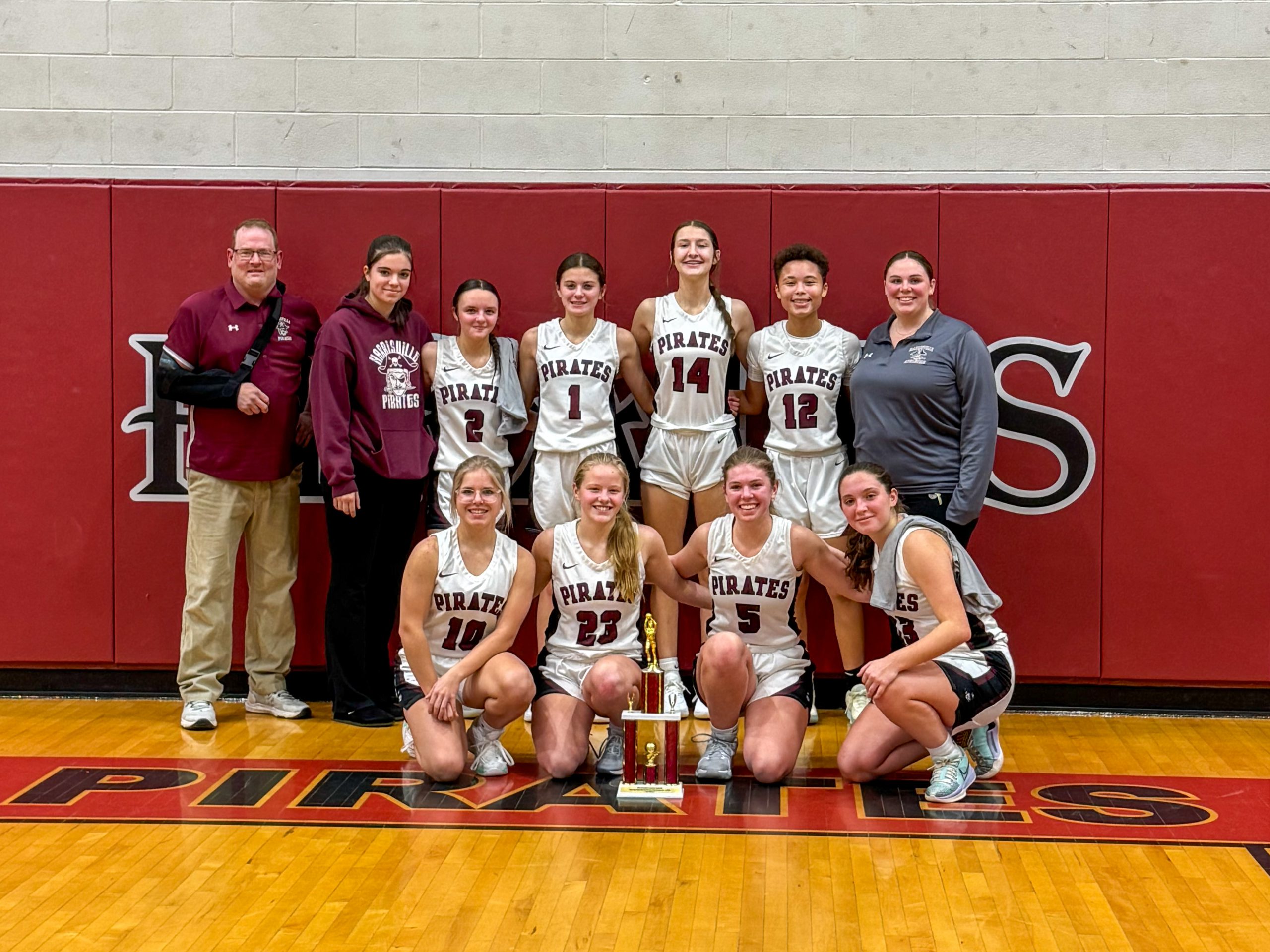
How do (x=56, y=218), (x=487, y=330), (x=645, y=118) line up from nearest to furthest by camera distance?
(x=487, y=330) → (x=56, y=218) → (x=645, y=118)

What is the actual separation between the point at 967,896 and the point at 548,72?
3928 millimetres

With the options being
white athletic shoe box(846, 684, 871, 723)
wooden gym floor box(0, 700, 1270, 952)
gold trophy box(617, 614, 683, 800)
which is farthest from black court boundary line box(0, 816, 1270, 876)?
white athletic shoe box(846, 684, 871, 723)

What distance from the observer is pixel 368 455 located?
4902 mm

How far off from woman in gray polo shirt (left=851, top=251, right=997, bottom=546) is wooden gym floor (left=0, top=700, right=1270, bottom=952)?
0.96 metres

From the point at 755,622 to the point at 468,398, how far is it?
1.43 metres

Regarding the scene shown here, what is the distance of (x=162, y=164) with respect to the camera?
5781 millimetres

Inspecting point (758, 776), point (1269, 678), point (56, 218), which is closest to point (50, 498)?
point (56, 218)

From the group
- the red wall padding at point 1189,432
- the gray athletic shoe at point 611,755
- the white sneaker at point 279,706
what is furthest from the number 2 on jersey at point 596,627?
the red wall padding at point 1189,432

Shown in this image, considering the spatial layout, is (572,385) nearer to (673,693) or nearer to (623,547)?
(623,547)

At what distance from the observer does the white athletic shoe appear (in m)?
4.87

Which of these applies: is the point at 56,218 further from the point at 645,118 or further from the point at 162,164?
the point at 645,118

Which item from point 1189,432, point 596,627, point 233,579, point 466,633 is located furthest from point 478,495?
point 1189,432

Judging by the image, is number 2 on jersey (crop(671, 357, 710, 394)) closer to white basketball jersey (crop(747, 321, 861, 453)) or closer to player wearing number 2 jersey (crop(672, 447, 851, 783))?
white basketball jersey (crop(747, 321, 861, 453))

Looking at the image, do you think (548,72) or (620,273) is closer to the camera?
(620,273)
